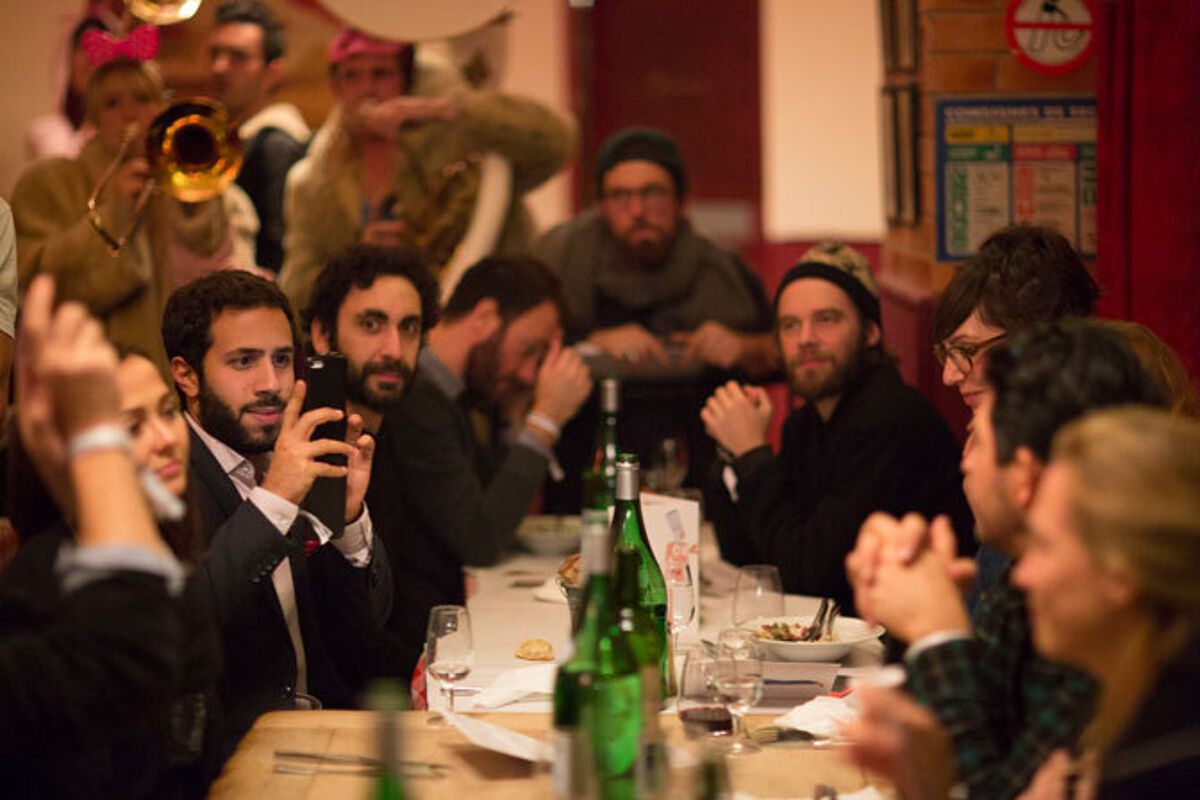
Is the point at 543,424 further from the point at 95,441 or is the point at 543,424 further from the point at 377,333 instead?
the point at 95,441

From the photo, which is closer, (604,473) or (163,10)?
(604,473)

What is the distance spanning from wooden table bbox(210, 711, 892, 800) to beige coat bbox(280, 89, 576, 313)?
2.54 m

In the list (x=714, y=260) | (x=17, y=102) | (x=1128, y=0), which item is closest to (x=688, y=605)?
(x=1128, y=0)

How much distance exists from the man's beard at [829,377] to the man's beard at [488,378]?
30.0 inches

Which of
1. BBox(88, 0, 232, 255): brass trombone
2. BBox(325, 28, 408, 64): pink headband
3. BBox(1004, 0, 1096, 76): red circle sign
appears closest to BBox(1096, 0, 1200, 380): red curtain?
BBox(1004, 0, 1096, 76): red circle sign

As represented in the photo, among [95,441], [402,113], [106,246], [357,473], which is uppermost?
[402,113]

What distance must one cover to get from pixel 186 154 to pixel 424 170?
1077mm

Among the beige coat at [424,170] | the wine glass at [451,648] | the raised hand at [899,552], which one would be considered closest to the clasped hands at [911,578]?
the raised hand at [899,552]

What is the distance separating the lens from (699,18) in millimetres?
7207

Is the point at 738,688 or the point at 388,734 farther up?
the point at 388,734

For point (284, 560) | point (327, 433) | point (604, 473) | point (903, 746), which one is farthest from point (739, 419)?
point (903, 746)

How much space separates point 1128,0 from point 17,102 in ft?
19.6

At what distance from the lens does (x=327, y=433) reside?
2.31 m

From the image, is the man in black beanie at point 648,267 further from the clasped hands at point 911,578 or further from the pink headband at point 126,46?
the clasped hands at point 911,578
